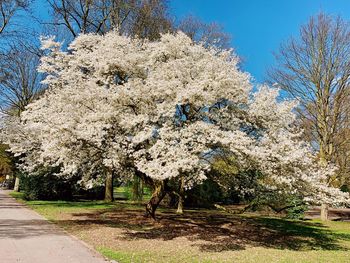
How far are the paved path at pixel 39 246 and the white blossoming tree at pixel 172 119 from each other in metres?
2.50

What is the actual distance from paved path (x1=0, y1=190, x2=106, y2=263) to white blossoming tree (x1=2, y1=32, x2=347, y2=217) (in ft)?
8.21

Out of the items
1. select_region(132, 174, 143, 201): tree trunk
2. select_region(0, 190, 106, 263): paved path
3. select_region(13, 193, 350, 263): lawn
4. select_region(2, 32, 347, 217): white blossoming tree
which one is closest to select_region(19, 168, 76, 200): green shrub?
select_region(132, 174, 143, 201): tree trunk

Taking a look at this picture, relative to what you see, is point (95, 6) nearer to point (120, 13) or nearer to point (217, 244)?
point (120, 13)

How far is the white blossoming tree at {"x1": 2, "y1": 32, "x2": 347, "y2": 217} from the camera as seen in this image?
39.2 feet

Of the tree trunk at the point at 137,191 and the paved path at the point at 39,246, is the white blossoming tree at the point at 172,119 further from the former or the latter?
the tree trunk at the point at 137,191

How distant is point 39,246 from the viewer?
9.85 metres

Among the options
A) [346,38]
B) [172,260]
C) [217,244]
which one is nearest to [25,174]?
[217,244]

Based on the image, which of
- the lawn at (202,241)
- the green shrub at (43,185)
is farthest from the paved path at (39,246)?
the green shrub at (43,185)

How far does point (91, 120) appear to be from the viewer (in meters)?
12.9

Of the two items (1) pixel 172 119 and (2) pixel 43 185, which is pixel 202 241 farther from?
(2) pixel 43 185

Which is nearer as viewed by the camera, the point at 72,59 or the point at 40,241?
the point at 40,241

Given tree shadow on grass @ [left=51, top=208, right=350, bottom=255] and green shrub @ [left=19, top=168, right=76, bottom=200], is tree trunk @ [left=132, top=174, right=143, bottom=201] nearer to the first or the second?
green shrub @ [left=19, top=168, right=76, bottom=200]

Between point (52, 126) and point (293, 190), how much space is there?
845 cm

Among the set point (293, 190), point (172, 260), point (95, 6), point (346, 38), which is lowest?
point (172, 260)
